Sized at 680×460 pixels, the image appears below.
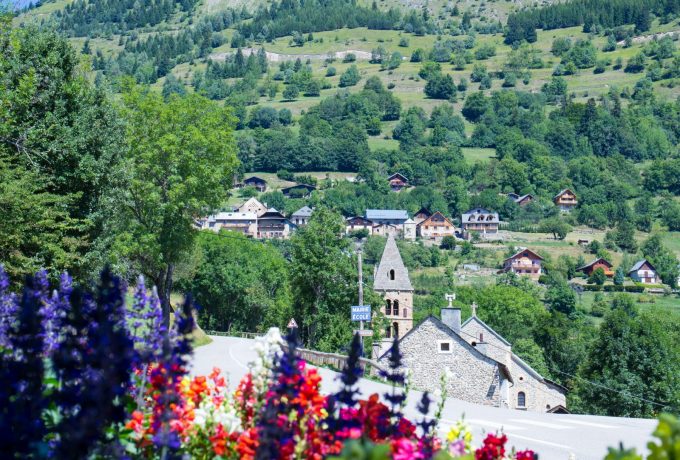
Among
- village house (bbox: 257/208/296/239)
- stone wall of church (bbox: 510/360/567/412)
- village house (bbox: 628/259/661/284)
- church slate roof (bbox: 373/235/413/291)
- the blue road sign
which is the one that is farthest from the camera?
village house (bbox: 257/208/296/239)

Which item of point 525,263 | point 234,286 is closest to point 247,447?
point 234,286

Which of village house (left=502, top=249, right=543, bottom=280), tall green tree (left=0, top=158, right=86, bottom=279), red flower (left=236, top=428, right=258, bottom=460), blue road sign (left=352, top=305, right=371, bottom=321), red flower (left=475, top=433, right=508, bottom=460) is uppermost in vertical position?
red flower (left=236, top=428, right=258, bottom=460)

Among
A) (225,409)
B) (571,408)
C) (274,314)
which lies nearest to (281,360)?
(225,409)

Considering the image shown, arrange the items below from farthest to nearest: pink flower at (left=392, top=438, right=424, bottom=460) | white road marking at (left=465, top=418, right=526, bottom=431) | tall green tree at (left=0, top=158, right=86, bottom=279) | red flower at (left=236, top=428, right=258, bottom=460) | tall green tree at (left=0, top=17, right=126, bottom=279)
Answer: tall green tree at (left=0, top=17, right=126, bottom=279) < tall green tree at (left=0, top=158, right=86, bottom=279) < white road marking at (left=465, top=418, right=526, bottom=431) < red flower at (left=236, top=428, right=258, bottom=460) < pink flower at (left=392, top=438, right=424, bottom=460)

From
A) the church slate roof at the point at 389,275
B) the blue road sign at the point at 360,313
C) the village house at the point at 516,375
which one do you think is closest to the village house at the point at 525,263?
the church slate roof at the point at 389,275

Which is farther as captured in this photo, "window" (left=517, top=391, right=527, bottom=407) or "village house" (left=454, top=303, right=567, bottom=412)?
"window" (left=517, top=391, right=527, bottom=407)

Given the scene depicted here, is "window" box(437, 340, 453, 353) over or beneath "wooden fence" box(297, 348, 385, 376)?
beneath

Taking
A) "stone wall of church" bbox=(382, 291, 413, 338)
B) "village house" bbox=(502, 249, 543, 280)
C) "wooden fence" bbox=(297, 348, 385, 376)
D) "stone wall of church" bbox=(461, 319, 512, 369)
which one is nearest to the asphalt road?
"wooden fence" bbox=(297, 348, 385, 376)

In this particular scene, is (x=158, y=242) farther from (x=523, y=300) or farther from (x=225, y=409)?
(x=523, y=300)

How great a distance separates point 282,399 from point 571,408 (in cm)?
6268

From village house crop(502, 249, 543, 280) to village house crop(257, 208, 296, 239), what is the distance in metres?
53.6

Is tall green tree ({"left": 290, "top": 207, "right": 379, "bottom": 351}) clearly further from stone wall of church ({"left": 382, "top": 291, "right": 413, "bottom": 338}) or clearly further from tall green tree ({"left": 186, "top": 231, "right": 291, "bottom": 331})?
tall green tree ({"left": 186, "top": 231, "right": 291, "bottom": 331})

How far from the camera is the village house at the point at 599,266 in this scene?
15788 centimetres

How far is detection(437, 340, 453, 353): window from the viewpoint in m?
45.6
